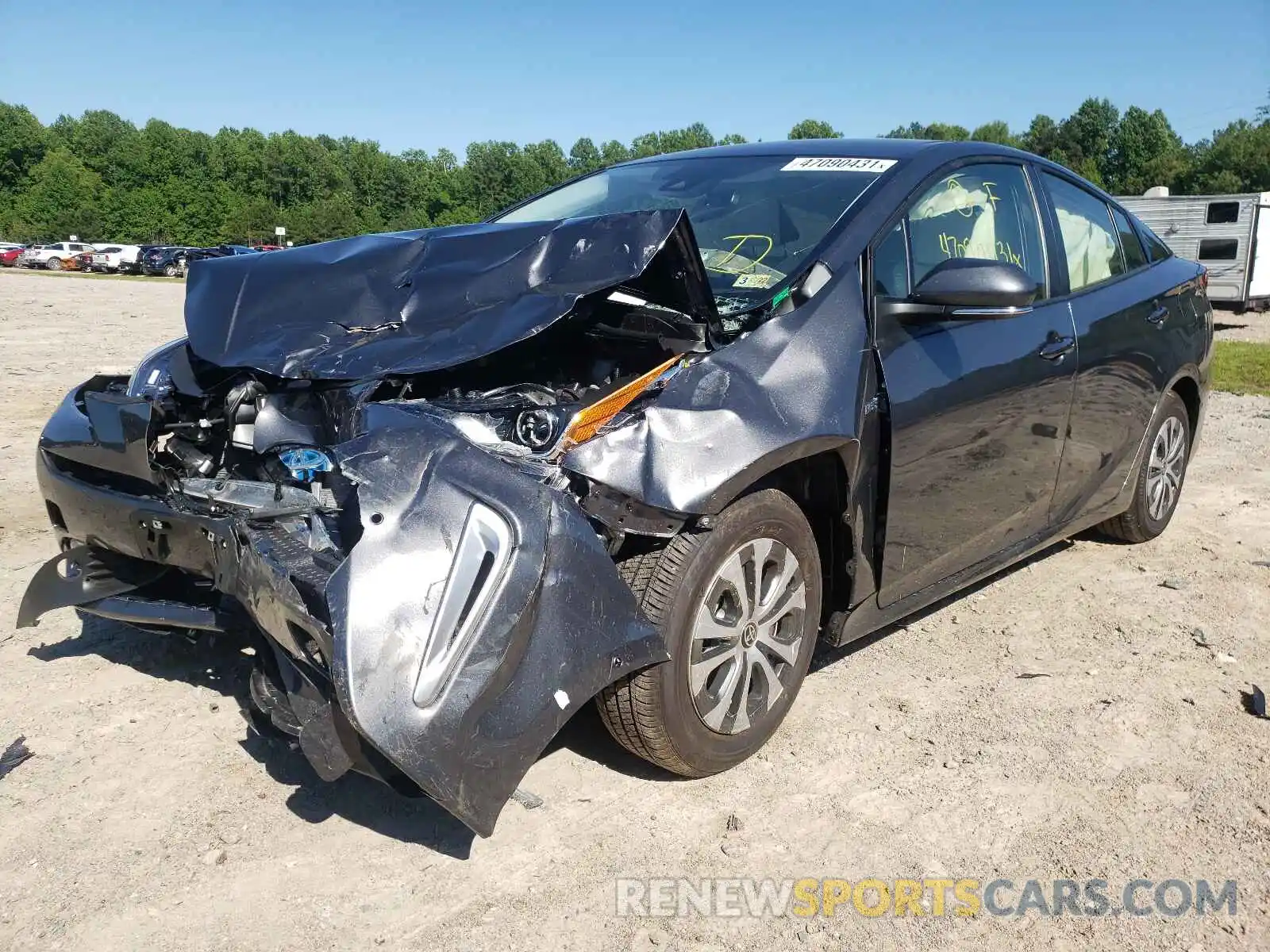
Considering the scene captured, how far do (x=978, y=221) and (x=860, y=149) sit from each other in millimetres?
520

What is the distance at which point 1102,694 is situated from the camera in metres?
3.75

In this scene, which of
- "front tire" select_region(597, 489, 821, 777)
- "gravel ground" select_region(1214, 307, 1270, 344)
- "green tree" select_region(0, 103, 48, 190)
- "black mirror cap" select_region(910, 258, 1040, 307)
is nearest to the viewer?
"front tire" select_region(597, 489, 821, 777)

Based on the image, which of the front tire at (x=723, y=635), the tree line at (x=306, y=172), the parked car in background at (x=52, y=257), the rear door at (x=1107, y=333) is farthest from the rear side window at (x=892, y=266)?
the tree line at (x=306, y=172)

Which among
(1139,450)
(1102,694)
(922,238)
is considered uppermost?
(922,238)

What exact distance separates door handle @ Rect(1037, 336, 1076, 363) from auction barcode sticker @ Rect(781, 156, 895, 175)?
92 centimetres

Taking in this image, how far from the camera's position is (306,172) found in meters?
84.5

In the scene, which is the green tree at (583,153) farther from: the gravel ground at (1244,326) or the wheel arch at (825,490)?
the wheel arch at (825,490)

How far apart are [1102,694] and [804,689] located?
110 cm

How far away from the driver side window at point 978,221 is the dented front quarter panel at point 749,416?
1.64 ft

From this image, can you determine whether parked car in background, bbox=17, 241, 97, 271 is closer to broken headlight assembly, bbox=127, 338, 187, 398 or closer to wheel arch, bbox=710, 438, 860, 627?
broken headlight assembly, bbox=127, 338, 187, 398

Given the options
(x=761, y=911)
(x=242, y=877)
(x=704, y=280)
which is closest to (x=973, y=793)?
(x=761, y=911)

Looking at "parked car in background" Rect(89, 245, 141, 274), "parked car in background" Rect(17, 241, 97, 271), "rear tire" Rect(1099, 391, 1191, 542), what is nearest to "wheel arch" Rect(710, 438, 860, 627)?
"rear tire" Rect(1099, 391, 1191, 542)

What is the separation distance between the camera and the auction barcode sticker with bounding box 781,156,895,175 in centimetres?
367

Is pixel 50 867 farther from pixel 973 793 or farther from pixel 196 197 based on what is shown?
pixel 196 197
